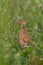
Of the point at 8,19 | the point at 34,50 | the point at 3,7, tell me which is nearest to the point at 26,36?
the point at 34,50

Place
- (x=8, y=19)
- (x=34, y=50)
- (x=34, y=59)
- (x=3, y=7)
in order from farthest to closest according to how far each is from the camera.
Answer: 1. (x=3, y=7)
2. (x=8, y=19)
3. (x=34, y=50)
4. (x=34, y=59)

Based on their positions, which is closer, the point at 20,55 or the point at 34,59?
the point at 34,59

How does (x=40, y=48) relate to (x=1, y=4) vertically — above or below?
below

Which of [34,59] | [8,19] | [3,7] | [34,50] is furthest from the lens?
[3,7]

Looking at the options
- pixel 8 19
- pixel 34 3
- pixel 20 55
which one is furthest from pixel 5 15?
pixel 20 55

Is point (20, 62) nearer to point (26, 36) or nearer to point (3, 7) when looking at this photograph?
point (26, 36)

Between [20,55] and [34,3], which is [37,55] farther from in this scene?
[34,3]
